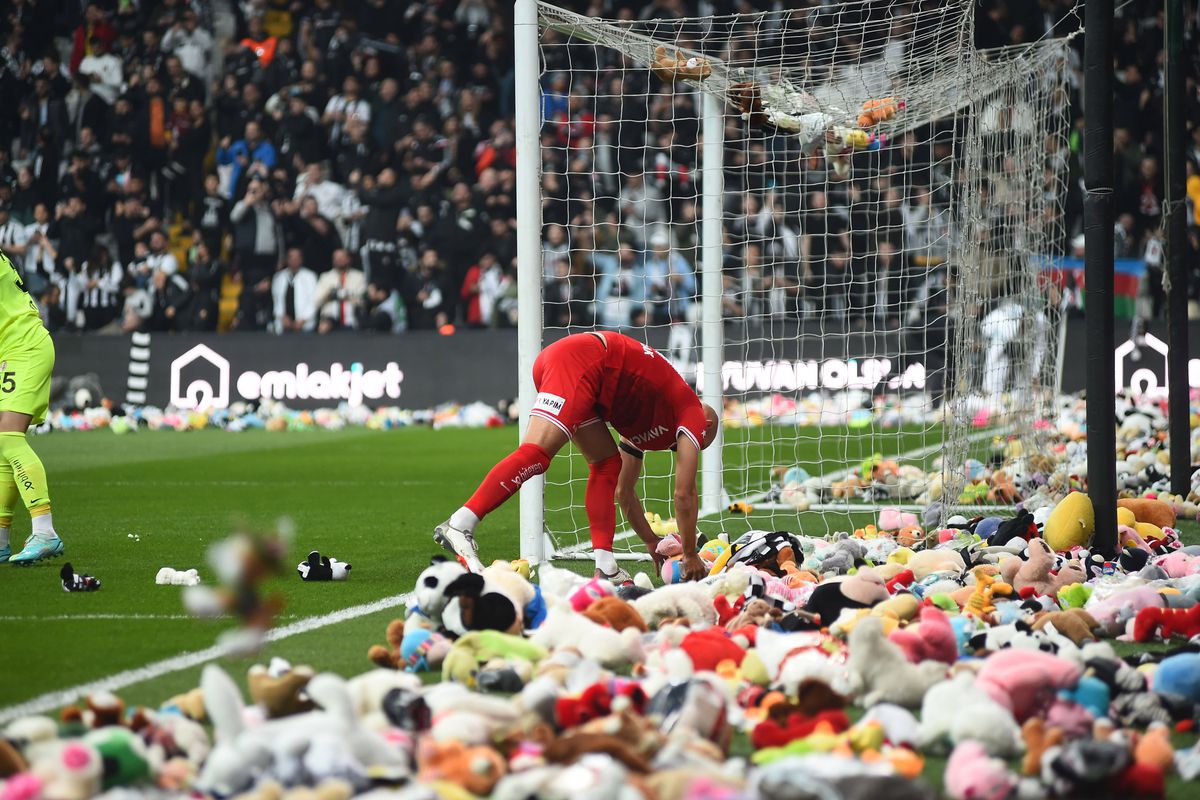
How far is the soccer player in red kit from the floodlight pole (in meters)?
0.39

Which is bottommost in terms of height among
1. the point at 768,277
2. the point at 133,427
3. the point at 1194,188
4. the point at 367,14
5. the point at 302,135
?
the point at 133,427

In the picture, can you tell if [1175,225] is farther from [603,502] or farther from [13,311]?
[13,311]

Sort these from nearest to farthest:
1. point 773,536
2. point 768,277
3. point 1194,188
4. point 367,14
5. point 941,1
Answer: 1. point 773,536
2. point 941,1
3. point 768,277
4. point 1194,188
5. point 367,14

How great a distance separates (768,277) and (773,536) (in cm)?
881

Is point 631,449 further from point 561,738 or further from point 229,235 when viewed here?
point 229,235

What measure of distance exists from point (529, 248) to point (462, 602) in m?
2.45

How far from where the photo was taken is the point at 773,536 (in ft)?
17.7

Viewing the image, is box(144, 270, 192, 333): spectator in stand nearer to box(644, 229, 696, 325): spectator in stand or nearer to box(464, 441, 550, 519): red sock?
box(644, 229, 696, 325): spectator in stand

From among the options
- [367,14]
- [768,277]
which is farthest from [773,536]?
[367,14]

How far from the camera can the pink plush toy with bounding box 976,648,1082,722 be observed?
3002 millimetres

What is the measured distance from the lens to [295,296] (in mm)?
17688

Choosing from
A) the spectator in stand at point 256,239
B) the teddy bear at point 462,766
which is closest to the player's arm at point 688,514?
the teddy bear at point 462,766

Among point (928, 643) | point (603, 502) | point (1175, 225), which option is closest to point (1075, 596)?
point (928, 643)

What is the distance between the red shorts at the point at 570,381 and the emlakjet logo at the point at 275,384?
1150 centimetres
